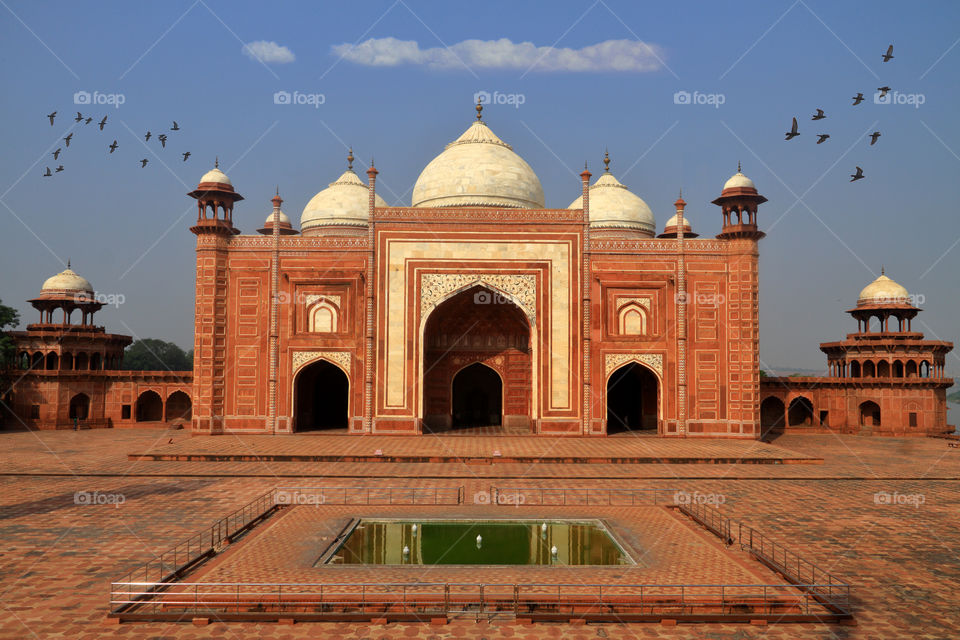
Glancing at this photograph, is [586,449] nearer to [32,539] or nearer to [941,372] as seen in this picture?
[32,539]

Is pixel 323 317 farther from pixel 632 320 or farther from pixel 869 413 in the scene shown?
pixel 869 413

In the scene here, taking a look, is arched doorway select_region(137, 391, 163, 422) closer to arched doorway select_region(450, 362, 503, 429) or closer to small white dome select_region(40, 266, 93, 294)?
small white dome select_region(40, 266, 93, 294)

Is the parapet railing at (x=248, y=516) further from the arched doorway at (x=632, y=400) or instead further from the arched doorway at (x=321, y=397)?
the arched doorway at (x=632, y=400)

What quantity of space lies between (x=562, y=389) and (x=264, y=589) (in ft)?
53.0

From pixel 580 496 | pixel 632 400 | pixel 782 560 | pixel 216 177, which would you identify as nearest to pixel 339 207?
pixel 216 177

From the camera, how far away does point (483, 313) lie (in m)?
25.5

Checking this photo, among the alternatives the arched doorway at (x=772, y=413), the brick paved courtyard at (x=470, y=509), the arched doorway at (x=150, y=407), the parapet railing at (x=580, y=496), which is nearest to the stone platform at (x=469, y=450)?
the brick paved courtyard at (x=470, y=509)

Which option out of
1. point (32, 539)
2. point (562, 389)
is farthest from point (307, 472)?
point (562, 389)

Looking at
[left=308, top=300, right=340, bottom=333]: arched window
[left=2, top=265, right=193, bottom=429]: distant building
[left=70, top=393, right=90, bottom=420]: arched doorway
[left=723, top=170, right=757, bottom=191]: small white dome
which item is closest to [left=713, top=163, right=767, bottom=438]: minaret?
[left=723, top=170, right=757, bottom=191]: small white dome

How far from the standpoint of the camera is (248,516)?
38.3 feet

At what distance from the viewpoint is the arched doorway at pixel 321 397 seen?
2458cm

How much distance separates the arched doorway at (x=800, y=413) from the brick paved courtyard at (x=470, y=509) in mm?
6248

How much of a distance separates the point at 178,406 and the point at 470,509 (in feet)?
Result: 69.6

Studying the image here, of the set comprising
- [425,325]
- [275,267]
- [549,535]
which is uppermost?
[275,267]
